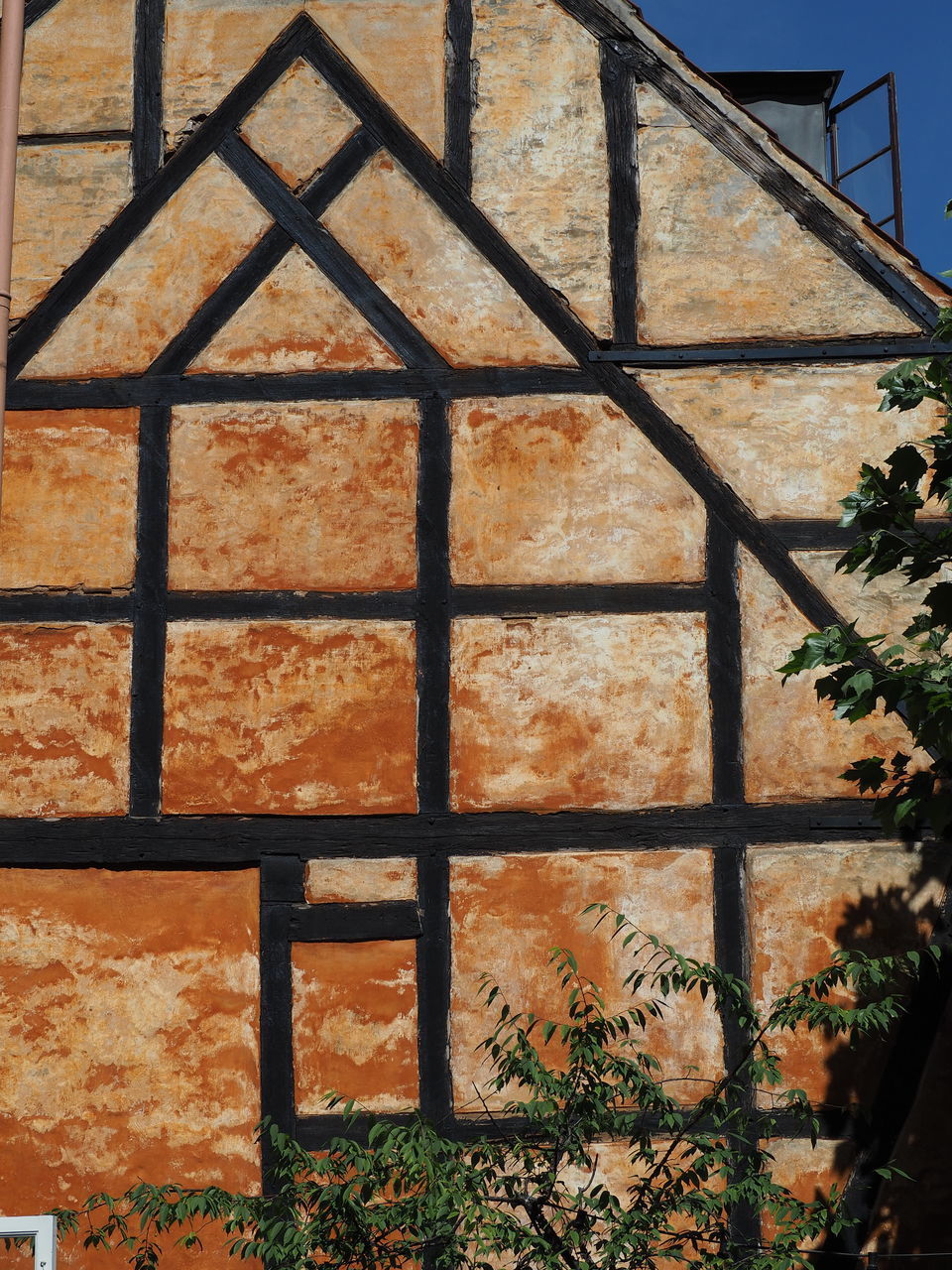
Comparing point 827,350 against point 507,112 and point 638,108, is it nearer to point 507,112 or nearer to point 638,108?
point 638,108

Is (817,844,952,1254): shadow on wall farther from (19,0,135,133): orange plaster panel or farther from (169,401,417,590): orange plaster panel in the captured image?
(19,0,135,133): orange plaster panel

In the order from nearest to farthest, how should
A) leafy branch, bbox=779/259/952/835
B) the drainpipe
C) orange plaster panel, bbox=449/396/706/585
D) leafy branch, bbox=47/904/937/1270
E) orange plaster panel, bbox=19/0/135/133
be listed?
leafy branch, bbox=47/904/937/1270 < leafy branch, bbox=779/259/952/835 < the drainpipe < orange plaster panel, bbox=449/396/706/585 < orange plaster panel, bbox=19/0/135/133

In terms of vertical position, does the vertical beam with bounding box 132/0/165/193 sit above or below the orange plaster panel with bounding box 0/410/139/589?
above

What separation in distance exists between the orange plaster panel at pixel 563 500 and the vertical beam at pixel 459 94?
96 cm

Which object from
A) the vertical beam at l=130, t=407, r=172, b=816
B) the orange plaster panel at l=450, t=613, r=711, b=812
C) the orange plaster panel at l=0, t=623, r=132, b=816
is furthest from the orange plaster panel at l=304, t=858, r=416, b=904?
the orange plaster panel at l=0, t=623, r=132, b=816

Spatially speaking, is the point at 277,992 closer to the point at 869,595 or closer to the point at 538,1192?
the point at 538,1192

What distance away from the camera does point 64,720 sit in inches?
197

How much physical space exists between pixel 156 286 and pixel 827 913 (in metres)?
3.41

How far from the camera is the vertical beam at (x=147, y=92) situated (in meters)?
5.34

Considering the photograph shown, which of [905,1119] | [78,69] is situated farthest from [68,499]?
[905,1119]

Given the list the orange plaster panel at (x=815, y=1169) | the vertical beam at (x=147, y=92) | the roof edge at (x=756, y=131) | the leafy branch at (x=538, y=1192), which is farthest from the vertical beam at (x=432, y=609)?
the orange plaster panel at (x=815, y=1169)

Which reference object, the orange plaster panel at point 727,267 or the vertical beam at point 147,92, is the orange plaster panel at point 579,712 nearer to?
the orange plaster panel at point 727,267

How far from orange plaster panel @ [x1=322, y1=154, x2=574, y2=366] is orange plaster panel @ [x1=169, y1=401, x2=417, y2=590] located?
14.5 inches

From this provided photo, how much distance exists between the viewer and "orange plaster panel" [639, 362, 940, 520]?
198 inches
